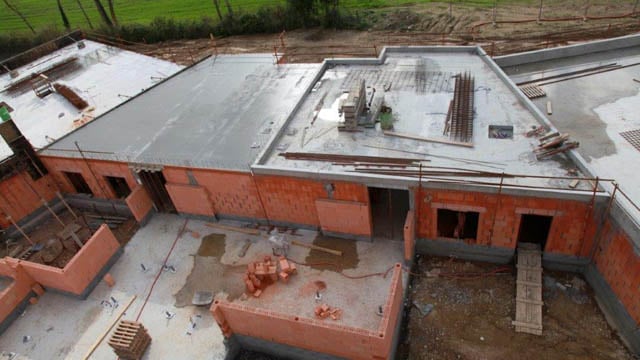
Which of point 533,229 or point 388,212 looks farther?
point 388,212

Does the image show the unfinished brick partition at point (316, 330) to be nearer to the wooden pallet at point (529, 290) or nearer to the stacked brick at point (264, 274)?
the stacked brick at point (264, 274)

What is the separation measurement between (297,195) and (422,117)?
592 cm

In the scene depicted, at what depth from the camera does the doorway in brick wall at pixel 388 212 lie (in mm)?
15344

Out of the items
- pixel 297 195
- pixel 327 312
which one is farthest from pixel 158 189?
pixel 327 312

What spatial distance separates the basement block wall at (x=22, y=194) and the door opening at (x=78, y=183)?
1.06 m

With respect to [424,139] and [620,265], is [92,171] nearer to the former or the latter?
[424,139]

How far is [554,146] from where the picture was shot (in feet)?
42.9

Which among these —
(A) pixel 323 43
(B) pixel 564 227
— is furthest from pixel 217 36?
(B) pixel 564 227

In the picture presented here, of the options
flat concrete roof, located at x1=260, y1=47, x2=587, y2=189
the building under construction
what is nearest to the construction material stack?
the building under construction

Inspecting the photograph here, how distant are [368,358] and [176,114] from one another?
568 inches

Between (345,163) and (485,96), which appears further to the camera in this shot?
(485,96)

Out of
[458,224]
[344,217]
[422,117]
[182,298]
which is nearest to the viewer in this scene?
[458,224]

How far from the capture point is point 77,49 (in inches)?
1150

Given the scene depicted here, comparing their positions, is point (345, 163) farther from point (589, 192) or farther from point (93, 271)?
point (93, 271)
